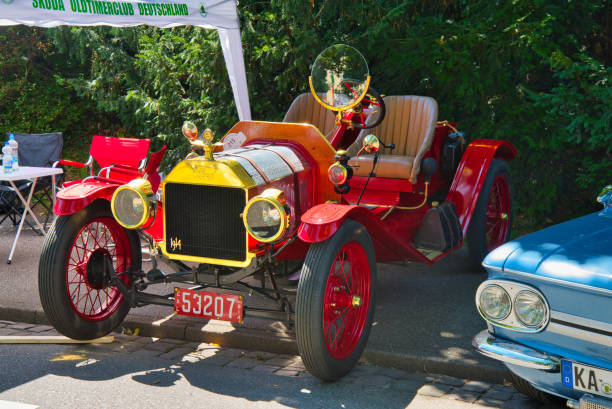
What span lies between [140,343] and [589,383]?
10.4ft

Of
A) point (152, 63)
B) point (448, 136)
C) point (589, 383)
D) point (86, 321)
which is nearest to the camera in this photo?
point (589, 383)

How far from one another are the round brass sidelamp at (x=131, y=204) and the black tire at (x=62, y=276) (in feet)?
0.98

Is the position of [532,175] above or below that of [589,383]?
above

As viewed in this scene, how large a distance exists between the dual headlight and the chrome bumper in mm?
101

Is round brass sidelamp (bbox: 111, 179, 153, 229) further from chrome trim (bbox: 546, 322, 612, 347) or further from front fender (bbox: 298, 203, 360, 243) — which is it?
chrome trim (bbox: 546, 322, 612, 347)

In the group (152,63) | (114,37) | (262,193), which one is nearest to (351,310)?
(262,193)

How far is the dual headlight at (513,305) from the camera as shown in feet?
10.4

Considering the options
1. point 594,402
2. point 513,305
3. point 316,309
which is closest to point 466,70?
point 316,309

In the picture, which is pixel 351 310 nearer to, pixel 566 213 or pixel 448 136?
pixel 448 136

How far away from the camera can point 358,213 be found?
14.6 feet

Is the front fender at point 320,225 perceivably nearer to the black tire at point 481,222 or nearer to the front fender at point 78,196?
the front fender at point 78,196

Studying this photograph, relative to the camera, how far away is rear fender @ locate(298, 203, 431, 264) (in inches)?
159

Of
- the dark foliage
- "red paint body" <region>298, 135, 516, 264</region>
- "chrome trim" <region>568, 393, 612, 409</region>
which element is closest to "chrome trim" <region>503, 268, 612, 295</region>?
"chrome trim" <region>568, 393, 612, 409</region>

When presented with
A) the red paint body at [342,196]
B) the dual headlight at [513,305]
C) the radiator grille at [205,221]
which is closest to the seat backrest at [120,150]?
the red paint body at [342,196]
